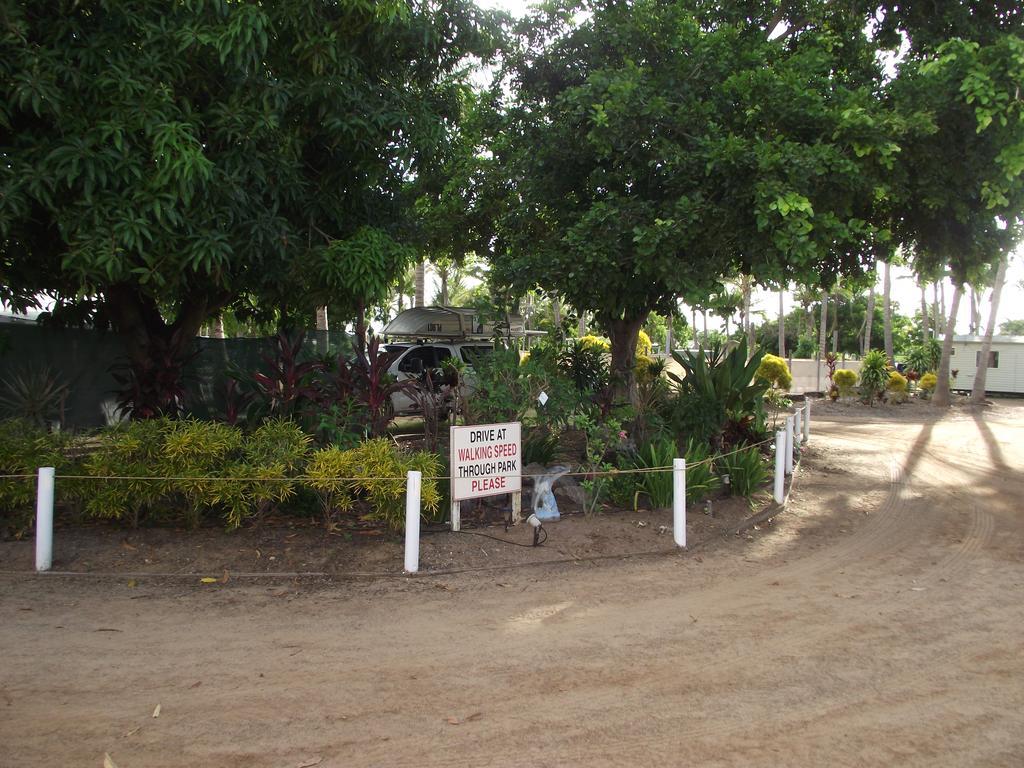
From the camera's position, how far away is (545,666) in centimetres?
466

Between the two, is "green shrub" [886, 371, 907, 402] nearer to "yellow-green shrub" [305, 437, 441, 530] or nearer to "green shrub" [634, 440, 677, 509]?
"green shrub" [634, 440, 677, 509]

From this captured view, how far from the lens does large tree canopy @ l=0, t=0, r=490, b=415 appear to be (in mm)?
6168

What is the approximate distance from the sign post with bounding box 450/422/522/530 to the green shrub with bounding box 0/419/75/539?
3503 mm

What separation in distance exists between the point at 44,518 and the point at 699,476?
6.63 metres

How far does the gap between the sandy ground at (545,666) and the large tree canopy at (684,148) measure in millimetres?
3676

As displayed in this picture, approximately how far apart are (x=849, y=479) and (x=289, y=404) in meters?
8.41

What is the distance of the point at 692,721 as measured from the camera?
13.0 ft

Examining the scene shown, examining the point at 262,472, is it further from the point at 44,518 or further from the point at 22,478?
the point at 22,478

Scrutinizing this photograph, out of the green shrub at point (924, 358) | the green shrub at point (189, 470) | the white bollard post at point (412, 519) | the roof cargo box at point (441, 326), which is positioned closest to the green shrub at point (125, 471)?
the green shrub at point (189, 470)

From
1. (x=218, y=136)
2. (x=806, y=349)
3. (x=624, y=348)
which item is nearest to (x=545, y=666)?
(x=218, y=136)

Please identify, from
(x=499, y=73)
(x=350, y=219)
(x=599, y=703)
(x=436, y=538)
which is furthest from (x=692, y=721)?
(x=499, y=73)

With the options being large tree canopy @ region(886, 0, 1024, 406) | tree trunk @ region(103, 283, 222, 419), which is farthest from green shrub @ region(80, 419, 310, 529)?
large tree canopy @ region(886, 0, 1024, 406)

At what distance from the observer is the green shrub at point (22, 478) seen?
6.84 metres

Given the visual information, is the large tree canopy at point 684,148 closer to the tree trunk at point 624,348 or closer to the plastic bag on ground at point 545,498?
the tree trunk at point 624,348
